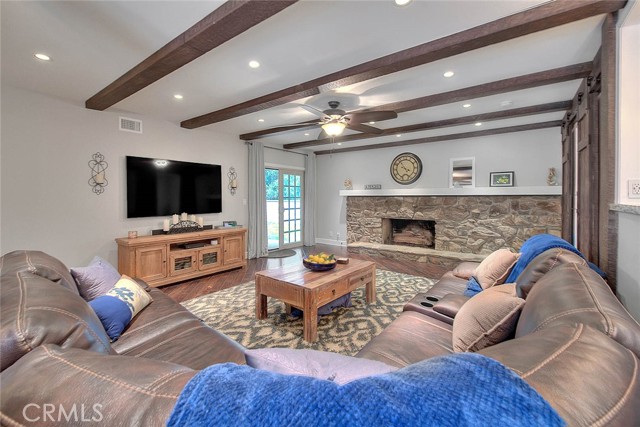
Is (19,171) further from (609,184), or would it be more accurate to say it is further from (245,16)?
(609,184)

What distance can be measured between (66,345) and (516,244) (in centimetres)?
595

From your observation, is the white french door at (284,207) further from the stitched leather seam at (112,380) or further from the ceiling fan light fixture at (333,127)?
the stitched leather seam at (112,380)

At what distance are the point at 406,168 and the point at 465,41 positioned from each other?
4.11 metres

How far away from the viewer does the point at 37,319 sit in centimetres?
81

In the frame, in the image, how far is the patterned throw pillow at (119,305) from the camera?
1583 mm

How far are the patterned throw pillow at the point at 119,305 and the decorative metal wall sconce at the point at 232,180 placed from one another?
3.55 meters

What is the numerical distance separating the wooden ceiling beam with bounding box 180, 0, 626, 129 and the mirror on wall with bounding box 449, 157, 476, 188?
3.61 meters

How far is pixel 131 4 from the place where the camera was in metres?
1.81

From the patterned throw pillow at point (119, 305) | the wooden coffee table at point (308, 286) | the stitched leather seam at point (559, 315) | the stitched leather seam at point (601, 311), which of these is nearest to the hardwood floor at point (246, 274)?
the wooden coffee table at point (308, 286)

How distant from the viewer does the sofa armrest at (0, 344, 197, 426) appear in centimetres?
47

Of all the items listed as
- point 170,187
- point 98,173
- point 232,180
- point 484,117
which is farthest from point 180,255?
point 484,117

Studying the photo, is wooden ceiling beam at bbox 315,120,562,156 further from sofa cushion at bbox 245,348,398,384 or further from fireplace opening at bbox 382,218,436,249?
sofa cushion at bbox 245,348,398,384

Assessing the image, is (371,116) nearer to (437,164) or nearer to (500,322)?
(500,322)

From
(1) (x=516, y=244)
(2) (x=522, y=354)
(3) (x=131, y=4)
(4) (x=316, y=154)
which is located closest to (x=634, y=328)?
(2) (x=522, y=354)
